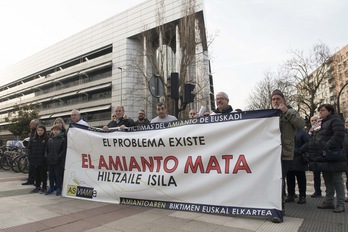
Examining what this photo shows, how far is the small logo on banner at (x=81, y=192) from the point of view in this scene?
5748 mm

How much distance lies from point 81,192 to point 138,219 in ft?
6.88

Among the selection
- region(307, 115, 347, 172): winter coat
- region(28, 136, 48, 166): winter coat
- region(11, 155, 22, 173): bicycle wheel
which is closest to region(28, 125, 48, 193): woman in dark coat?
region(28, 136, 48, 166): winter coat

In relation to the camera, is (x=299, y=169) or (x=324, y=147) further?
(x=299, y=169)

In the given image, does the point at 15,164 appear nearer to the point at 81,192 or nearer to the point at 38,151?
the point at 38,151

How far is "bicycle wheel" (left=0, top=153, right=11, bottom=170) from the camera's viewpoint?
12.8 meters

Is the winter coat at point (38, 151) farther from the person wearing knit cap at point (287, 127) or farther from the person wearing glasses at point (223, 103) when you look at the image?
the person wearing knit cap at point (287, 127)

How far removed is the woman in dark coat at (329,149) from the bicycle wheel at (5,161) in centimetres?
1247

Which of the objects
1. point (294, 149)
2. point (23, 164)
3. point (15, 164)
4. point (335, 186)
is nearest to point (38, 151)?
point (23, 164)

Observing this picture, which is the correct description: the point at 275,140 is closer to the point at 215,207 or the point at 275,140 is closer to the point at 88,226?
the point at 215,207

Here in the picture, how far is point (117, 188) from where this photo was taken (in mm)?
5422

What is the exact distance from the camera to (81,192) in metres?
5.95

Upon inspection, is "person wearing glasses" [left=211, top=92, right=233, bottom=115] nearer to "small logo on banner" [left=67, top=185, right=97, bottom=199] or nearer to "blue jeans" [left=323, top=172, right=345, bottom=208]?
"blue jeans" [left=323, top=172, right=345, bottom=208]

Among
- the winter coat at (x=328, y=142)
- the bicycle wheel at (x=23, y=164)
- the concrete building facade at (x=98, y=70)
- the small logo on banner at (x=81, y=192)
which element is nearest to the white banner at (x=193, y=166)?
the small logo on banner at (x=81, y=192)

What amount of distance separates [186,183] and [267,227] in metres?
1.40
